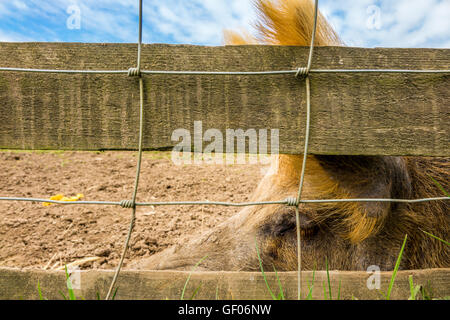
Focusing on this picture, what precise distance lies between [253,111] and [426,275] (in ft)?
2.33

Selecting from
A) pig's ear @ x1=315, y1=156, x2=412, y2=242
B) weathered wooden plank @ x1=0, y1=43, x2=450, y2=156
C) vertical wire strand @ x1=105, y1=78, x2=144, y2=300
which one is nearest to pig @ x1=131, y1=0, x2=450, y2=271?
pig's ear @ x1=315, y1=156, x2=412, y2=242

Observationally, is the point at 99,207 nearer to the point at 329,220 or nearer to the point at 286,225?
the point at 286,225

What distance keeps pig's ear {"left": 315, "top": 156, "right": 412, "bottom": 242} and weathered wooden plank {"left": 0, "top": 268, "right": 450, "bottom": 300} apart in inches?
21.6

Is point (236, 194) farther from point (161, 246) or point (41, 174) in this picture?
point (41, 174)

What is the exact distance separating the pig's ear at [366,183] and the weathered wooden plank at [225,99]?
50 cm

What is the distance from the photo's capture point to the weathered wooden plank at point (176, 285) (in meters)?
1.05

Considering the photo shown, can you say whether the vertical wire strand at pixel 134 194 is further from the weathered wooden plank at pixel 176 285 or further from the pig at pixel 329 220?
the pig at pixel 329 220

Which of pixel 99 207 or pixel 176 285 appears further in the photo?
pixel 99 207

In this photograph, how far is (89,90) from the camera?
1146 mm

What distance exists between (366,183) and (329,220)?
0.82 ft

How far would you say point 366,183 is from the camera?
1.67 metres

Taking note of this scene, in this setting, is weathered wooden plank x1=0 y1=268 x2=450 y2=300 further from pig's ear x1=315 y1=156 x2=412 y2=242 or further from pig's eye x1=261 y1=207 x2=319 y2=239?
pig's eye x1=261 y1=207 x2=319 y2=239

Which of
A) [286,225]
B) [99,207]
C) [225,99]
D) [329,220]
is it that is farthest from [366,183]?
[99,207]
